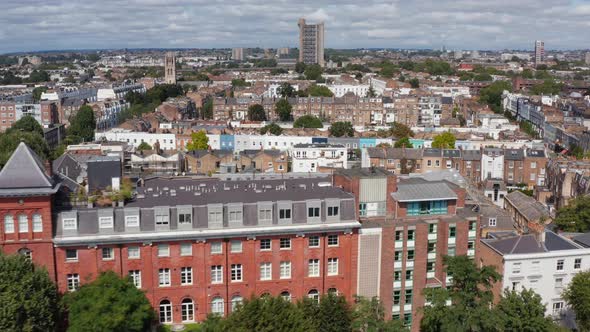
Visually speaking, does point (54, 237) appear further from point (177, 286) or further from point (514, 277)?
point (514, 277)

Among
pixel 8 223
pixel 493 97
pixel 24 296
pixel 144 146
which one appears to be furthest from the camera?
pixel 493 97

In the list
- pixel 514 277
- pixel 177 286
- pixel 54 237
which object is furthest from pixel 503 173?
pixel 54 237

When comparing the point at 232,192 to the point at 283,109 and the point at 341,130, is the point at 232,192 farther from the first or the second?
the point at 283,109

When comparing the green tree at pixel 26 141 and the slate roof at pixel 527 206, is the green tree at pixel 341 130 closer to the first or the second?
the slate roof at pixel 527 206

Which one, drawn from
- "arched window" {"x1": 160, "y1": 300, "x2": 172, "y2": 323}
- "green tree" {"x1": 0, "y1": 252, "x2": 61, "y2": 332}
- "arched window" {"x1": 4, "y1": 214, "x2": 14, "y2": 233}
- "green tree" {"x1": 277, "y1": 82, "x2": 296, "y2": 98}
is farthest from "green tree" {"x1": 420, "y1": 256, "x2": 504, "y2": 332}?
"green tree" {"x1": 277, "y1": 82, "x2": 296, "y2": 98}

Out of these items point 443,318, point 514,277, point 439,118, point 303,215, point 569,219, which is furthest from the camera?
point 439,118

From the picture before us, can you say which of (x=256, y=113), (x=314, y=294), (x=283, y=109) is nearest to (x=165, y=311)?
(x=314, y=294)
